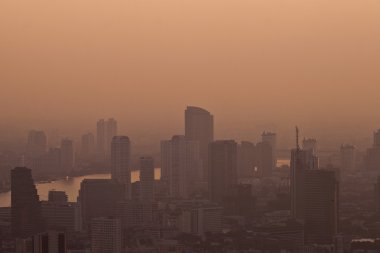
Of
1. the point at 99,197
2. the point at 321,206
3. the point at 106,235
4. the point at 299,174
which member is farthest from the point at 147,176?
the point at 106,235

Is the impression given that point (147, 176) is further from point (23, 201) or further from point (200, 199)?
point (23, 201)

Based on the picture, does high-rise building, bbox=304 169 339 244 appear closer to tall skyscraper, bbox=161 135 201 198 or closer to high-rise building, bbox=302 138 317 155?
high-rise building, bbox=302 138 317 155

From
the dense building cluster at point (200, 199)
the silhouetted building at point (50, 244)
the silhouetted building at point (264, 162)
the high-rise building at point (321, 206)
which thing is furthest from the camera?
the silhouetted building at point (264, 162)

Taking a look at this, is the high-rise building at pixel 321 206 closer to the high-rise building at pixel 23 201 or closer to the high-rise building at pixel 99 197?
the high-rise building at pixel 99 197

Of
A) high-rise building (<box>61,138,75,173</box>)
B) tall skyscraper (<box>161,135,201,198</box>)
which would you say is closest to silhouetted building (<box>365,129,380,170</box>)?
tall skyscraper (<box>161,135,201,198</box>)

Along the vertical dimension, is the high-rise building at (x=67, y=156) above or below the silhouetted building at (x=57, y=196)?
above

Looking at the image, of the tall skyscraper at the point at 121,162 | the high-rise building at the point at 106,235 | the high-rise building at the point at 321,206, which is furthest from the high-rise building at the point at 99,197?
the high-rise building at the point at 321,206

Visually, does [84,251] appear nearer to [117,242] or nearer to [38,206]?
[117,242]
